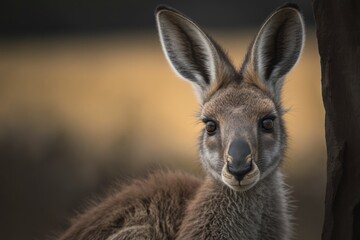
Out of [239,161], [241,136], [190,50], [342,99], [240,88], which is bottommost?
[239,161]

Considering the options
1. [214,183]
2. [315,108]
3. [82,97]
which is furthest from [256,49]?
[82,97]

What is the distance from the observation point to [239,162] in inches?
265

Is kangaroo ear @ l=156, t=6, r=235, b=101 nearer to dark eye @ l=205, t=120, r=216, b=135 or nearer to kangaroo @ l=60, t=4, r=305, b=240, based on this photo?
kangaroo @ l=60, t=4, r=305, b=240

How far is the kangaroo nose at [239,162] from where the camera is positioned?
22.1 feet

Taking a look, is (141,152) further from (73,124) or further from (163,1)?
(163,1)

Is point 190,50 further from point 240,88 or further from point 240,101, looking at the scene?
point 240,101

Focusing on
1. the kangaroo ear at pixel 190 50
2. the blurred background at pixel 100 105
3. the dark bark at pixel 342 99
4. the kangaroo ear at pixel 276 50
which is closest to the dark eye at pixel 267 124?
the kangaroo ear at pixel 276 50

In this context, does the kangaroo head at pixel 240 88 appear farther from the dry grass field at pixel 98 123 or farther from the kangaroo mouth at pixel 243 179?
the dry grass field at pixel 98 123

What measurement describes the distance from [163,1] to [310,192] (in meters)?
2.29

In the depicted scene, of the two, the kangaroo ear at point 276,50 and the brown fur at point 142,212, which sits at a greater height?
the kangaroo ear at point 276,50

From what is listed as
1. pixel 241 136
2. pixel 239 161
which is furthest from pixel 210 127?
pixel 239 161

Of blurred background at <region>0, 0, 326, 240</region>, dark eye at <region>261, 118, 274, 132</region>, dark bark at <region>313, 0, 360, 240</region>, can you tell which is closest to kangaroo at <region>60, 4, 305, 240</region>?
dark eye at <region>261, 118, 274, 132</region>

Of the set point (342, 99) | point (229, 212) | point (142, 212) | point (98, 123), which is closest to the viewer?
point (342, 99)

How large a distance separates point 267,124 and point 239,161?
1.41ft
